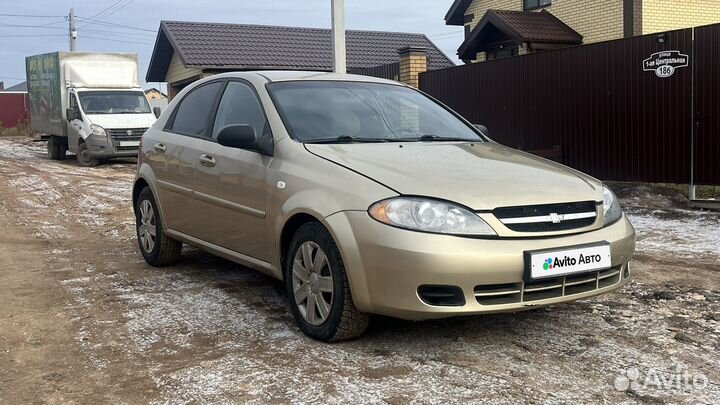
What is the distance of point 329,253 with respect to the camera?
388 cm

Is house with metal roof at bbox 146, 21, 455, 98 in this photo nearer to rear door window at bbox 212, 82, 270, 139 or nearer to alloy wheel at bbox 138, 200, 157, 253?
alloy wheel at bbox 138, 200, 157, 253

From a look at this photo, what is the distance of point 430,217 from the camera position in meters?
3.62

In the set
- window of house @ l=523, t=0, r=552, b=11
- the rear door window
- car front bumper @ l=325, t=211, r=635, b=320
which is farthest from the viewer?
window of house @ l=523, t=0, r=552, b=11

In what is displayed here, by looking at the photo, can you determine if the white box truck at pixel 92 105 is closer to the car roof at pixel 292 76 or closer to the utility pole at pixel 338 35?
the utility pole at pixel 338 35

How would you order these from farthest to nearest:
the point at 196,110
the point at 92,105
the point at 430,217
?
the point at 92,105 < the point at 196,110 < the point at 430,217

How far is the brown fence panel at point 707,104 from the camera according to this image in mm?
9164

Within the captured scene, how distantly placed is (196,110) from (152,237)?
48.1 inches

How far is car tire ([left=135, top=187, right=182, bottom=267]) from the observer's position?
6039 millimetres

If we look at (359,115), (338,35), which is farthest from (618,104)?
(359,115)

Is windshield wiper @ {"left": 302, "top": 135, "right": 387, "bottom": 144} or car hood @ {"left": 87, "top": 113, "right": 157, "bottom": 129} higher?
car hood @ {"left": 87, "top": 113, "right": 157, "bottom": 129}

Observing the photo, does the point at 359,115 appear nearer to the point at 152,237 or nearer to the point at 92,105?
the point at 152,237

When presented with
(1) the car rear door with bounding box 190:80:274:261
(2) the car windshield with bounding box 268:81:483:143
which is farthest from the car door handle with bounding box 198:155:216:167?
(2) the car windshield with bounding box 268:81:483:143

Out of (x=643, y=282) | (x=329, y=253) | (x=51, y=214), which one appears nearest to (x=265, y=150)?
(x=329, y=253)

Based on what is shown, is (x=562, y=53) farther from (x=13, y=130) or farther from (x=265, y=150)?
(x=13, y=130)
